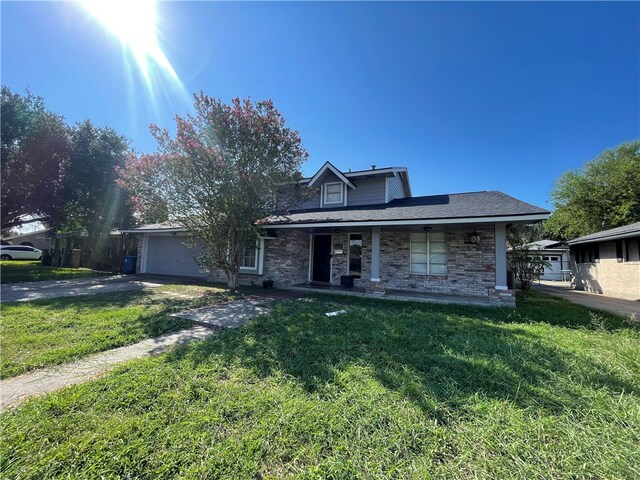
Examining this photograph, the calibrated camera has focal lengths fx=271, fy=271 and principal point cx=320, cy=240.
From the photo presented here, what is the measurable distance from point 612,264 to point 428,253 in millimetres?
11021

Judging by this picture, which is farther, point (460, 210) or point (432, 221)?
point (460, 210)

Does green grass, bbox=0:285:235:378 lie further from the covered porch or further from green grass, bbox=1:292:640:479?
the covered porch

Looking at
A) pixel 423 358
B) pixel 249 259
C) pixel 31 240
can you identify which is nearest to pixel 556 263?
pixel 249 259

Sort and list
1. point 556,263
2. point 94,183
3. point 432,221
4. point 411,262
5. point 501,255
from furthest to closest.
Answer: point 556,263 → point 94,183 → point 411,262 → point 432,221 → point 501,255

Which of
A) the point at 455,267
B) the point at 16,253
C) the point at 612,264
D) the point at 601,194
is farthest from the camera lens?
the point at 16,253

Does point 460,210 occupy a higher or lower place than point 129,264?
higher

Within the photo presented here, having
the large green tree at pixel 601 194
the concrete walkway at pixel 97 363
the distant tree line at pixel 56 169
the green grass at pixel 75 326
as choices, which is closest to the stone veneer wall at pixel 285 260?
the green grass at pixel 75 326

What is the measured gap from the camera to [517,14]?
26.9 feet

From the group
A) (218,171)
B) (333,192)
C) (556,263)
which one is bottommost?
(556,263)

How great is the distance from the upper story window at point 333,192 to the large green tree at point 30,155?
1620cm

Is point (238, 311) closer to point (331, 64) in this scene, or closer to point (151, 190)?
point (151, 190)

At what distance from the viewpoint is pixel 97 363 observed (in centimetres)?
377

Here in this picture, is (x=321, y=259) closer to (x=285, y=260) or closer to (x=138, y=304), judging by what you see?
(x=285, y=260)

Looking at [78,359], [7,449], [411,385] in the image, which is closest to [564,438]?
[411,385]
